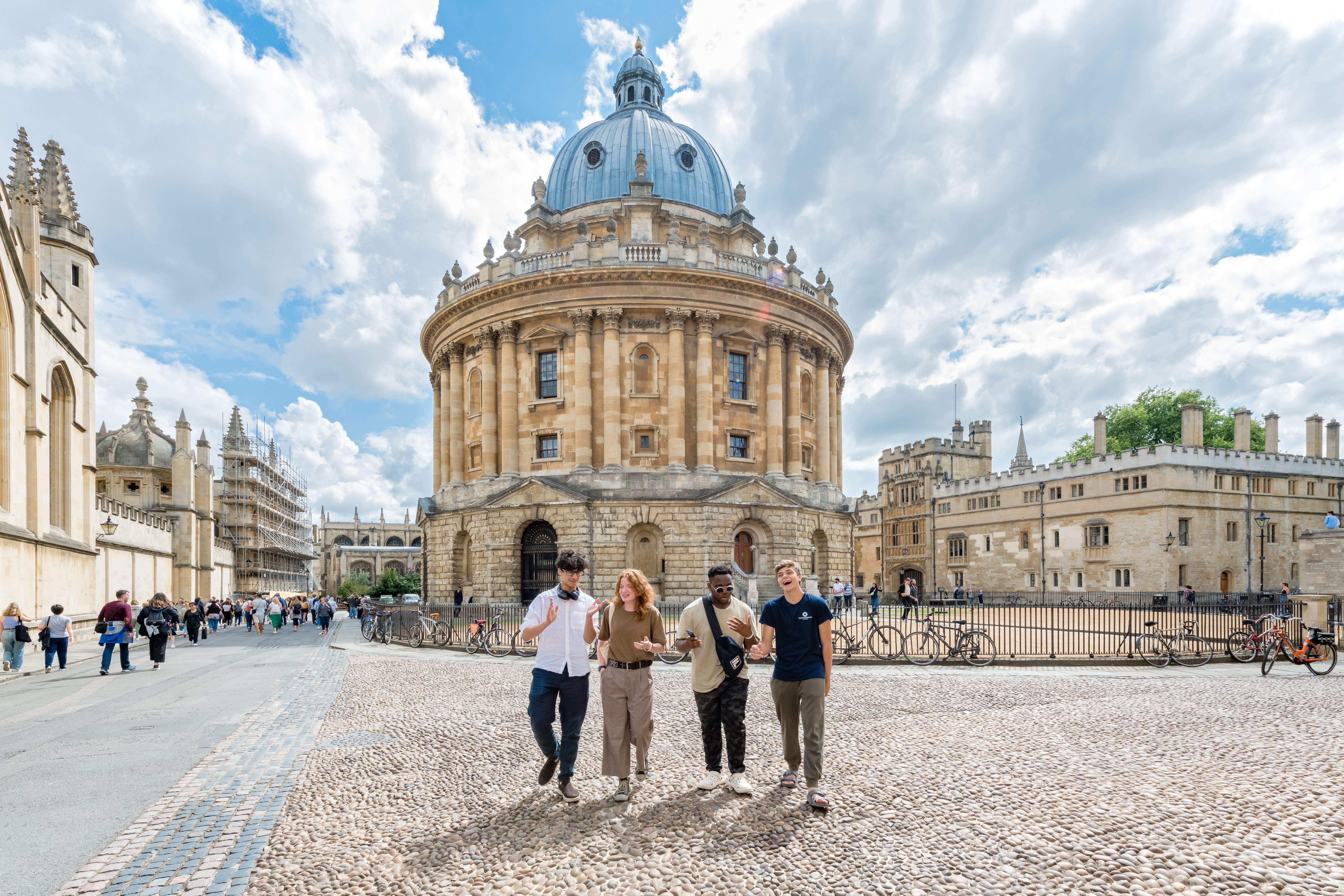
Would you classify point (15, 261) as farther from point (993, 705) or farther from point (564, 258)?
point (993, 705)

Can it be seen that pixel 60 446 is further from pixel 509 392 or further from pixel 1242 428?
pixel 1242 428

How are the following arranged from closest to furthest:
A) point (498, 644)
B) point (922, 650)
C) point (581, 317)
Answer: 1. point (922, 650)
2. point (498, 644)
3. point (581, 317)

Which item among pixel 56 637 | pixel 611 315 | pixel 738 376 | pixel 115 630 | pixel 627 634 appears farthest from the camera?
pixel 738 376

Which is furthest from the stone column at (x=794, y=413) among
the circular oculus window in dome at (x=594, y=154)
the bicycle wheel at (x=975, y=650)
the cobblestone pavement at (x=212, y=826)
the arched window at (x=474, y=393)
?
the cobblestone pavement at (x=212, y=826)

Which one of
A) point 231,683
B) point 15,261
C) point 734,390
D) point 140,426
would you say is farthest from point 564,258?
point 140,426

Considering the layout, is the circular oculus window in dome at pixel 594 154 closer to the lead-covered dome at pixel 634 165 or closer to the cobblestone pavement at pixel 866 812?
the lead-covered dome at pixel 634 165

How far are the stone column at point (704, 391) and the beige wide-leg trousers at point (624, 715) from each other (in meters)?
27.9

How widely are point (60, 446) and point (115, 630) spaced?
566 inches

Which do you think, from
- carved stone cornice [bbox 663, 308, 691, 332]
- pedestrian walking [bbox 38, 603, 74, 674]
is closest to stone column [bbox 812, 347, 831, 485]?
carved stone cornice [bbox 663, 308, 691, 332]

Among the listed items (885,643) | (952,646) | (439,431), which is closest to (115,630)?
(885,643)

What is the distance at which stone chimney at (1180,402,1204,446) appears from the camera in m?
46.3

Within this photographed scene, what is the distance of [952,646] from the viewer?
52.7 feet

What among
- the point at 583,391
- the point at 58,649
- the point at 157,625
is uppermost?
the point at 583,391

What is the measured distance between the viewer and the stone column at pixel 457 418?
3806 cm
